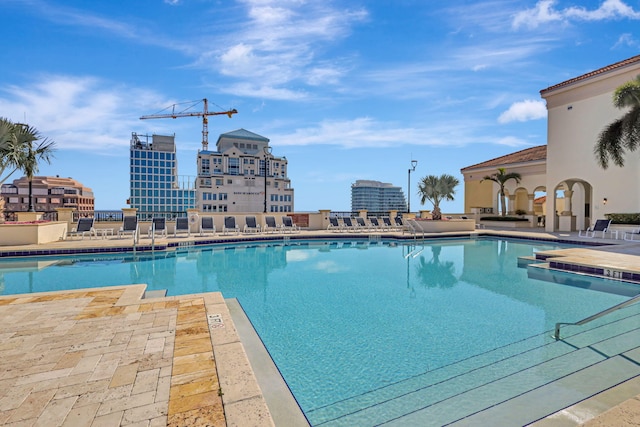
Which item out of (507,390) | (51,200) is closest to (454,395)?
(507,390)

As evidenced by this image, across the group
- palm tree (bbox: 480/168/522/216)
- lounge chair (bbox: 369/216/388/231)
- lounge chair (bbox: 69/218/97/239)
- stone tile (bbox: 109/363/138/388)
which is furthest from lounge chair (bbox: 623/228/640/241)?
lounge chair (bbox: 69/218/97/239)

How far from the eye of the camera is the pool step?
2.64m

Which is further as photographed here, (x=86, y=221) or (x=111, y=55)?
(x=86, y=221)

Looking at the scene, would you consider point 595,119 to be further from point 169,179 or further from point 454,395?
point 169,179

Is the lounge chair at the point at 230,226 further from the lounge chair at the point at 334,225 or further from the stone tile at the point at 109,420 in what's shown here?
the stone tile at the point at 109,420

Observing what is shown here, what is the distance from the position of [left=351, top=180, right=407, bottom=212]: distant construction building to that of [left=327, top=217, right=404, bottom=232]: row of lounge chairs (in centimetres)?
9287

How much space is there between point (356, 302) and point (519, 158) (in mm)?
22609

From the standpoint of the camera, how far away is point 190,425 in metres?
2.09

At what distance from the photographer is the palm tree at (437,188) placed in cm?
1973

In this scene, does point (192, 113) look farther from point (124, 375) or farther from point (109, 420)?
point (109, 420)

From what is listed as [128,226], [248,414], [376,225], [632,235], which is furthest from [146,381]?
[632,235]

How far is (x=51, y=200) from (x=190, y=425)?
74.8 metres

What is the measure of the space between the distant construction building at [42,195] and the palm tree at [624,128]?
220 feet

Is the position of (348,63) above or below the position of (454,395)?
above
